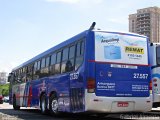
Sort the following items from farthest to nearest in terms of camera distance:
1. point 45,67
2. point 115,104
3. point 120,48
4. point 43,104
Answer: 1. point 45,67
2. point 43,104
3. point 120,48
4. point 115,104

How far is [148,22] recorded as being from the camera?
329 ft

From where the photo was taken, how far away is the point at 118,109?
12516mm

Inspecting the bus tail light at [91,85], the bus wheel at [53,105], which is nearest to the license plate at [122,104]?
the bus tail light at [91,85]

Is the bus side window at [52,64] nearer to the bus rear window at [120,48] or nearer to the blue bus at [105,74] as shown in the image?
the blue bus at [105,74]

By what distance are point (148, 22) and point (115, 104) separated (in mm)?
90137

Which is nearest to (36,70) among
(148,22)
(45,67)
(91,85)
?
(45,67)

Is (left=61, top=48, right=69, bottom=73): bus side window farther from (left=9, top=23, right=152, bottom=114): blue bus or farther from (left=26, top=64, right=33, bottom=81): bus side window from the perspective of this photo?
(left=26, top=64, right=33, bottom=81): bus side window

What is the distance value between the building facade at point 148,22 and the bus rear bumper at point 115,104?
3393 inches

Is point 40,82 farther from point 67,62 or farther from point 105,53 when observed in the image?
point 105,53

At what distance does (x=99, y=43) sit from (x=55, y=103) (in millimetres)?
4024

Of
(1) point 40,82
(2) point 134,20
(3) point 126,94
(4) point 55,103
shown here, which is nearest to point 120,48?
(3) point 126,94

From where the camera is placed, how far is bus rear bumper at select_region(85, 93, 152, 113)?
1216 cm

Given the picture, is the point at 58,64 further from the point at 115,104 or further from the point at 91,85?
the point at 115,104

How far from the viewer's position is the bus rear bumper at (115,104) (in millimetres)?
12156
